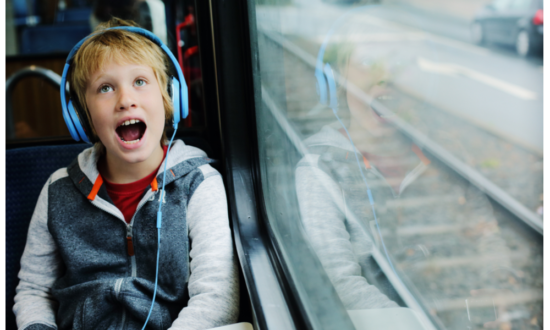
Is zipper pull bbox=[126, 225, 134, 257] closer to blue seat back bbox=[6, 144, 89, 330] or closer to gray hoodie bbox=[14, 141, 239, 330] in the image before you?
gray hoodie bbox=[14, 141, 239, 330]

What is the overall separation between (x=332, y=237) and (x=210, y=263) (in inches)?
14.3

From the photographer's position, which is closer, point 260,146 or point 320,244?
point 320,244

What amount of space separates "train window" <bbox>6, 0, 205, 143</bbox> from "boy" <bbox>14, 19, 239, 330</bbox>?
0.34 m

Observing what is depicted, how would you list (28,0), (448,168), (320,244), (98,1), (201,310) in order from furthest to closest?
(28,0)
(98,1)
(201,310)
(320,244)
(448,168)

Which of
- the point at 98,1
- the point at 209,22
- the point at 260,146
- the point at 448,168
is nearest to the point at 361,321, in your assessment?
the point at 448,168

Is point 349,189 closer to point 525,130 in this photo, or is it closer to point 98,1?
point 525,130

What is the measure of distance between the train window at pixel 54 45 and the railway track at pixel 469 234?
1019 mm

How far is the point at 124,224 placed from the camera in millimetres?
1164

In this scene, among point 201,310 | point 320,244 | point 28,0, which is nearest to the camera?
point 320,244

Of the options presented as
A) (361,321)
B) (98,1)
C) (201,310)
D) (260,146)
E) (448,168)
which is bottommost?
(201,310)

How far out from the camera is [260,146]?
1.33 meters

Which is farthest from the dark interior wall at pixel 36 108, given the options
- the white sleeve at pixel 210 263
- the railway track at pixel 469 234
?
the railway track at pixel 469 234

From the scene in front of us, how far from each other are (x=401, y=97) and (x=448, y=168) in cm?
13

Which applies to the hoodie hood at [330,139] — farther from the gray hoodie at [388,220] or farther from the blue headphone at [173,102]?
the blue headphone at [173,102]
